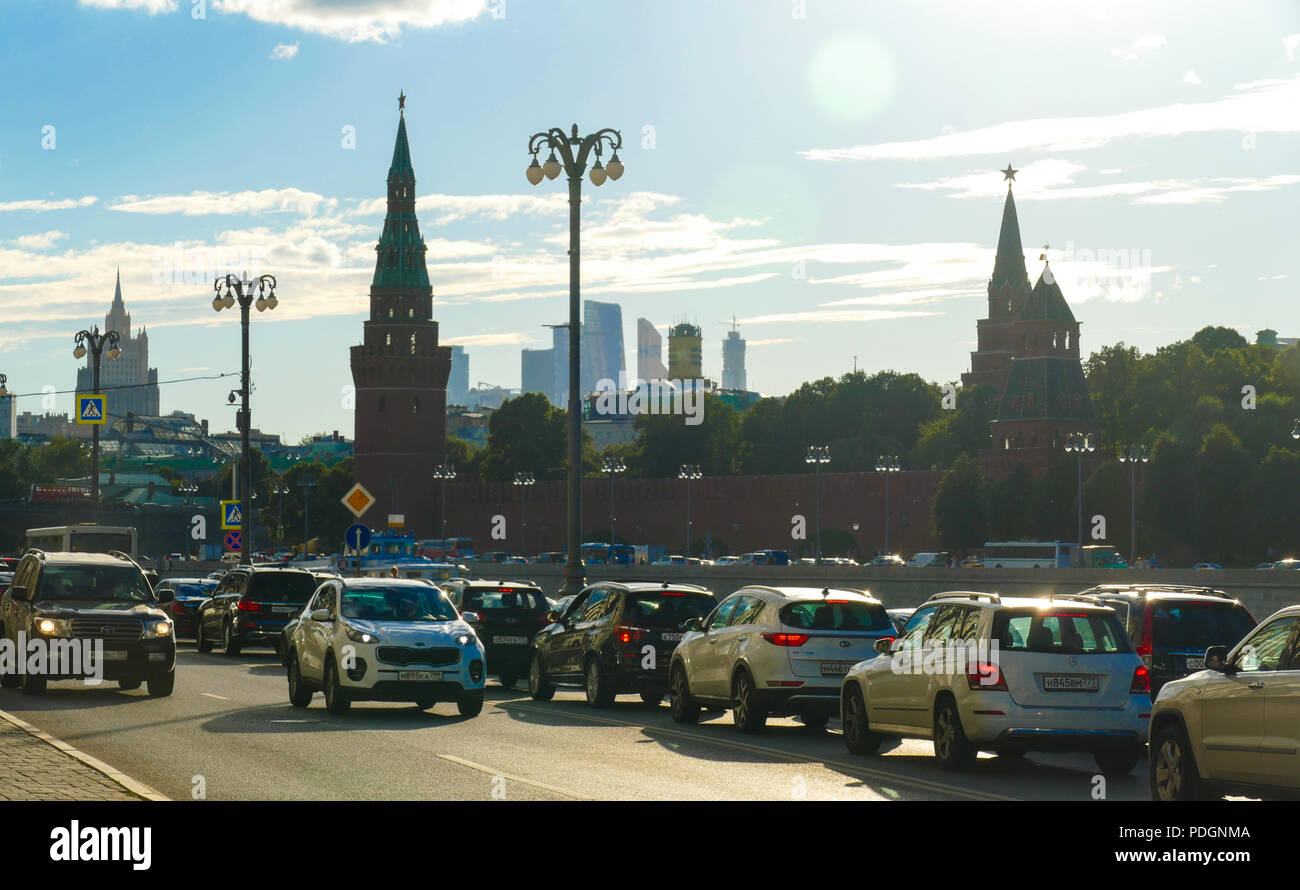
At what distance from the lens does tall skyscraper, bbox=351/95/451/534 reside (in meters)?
122

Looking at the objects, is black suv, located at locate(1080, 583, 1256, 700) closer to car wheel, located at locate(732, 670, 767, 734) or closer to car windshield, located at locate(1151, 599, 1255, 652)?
car windshield, located at locate(1151, 599, 1255, 652)

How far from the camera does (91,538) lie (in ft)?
156

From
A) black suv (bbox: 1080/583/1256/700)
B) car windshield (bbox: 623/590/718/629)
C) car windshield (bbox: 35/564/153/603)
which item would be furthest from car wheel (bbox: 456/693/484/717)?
black suv (bbox: 1080/583/1256/700)

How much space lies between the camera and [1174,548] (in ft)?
297

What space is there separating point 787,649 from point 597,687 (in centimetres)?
475

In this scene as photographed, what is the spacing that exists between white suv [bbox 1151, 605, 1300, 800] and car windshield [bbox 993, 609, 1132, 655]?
7.70 feet

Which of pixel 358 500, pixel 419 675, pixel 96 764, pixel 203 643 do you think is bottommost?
pixel 203 643

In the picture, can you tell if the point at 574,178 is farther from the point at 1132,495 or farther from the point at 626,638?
the point at 1132,495

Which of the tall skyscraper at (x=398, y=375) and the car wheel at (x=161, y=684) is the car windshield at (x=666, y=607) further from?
the tall skyscraper at (x=398, y=375)

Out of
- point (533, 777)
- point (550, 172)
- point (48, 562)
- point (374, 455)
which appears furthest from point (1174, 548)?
point (533, 777)

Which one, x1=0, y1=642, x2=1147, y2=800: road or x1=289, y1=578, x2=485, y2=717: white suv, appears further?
x1=289, y1=578, x2=485, y2=717: white suv

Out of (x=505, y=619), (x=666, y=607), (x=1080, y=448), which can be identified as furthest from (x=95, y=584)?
(x=1080, y=448)

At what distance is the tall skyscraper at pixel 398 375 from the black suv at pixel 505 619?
95624 millimetres
